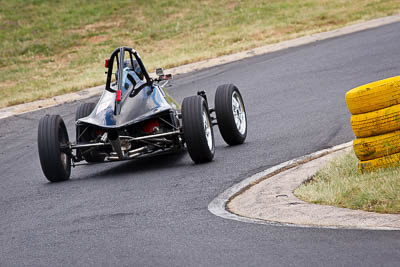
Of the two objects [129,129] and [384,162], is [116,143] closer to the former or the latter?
[129,129]

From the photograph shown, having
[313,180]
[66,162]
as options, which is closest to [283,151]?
[313,180]

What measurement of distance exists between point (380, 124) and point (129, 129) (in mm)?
3761

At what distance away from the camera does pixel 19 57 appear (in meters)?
29.1

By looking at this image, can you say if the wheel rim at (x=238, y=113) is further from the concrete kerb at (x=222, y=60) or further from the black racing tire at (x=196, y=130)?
the concrete kerb at (x=222, y=60)

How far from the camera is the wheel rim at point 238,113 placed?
12172 mm

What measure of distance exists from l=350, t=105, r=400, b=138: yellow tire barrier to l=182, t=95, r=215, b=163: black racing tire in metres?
2.55

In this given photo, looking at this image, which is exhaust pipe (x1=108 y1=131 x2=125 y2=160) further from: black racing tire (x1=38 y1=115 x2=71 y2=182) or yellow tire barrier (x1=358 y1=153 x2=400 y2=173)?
yellow tire barrier (x1=358 y1=153 x2=400 y2=173)

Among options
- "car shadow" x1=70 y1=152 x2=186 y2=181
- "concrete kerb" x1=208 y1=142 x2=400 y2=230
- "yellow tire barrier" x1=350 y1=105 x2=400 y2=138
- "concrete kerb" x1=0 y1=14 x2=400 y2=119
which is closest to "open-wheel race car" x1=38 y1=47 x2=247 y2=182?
"car shadow" x1=70 y1=152 x2=186 y2=181

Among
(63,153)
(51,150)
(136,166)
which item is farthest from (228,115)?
A: (51,150)

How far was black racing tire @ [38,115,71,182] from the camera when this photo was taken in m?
10.5

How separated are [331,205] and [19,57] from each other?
23004 millimetres

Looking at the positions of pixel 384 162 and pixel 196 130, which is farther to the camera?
pixel 196 130

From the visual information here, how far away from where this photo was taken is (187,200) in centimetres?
867

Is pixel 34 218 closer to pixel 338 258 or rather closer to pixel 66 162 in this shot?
pixel 66 162
